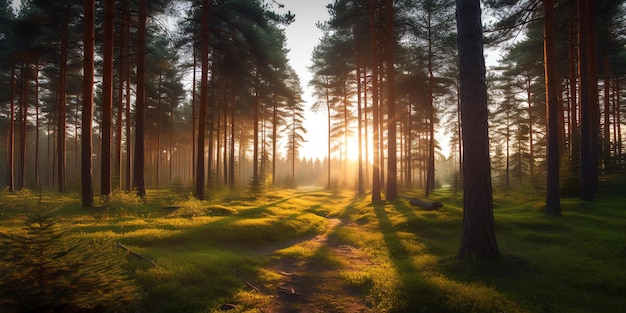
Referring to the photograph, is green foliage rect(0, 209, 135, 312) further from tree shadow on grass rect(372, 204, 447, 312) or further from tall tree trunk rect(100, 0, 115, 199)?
tall tree trunk rect(100, 0, 115, 199)

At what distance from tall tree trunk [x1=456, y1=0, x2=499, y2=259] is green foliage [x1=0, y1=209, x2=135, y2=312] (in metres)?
6.85

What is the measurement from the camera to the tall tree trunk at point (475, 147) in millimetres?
6684

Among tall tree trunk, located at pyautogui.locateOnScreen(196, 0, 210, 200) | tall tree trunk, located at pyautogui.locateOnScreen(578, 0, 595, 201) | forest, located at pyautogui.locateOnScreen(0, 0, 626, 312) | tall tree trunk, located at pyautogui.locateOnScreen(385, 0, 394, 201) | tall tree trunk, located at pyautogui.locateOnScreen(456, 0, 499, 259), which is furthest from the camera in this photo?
tall tree trunk, located at pyautogui.locateOnScreen(385, 0, 394, 201)

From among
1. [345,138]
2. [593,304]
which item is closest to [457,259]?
[593,304]

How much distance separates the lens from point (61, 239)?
400cm

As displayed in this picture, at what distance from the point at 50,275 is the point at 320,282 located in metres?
4.68

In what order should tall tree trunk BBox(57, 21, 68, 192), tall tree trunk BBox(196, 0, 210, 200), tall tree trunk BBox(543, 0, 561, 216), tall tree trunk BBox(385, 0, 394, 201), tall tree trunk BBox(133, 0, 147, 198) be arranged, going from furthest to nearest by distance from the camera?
1. tall tree trunk BBox(57, 21, 68, 192)
2. tall tree trunk BBox(385, 0, 394, 201)
3. tall tree trunk BBox(196, 0, 210, 200)
4. tall tree trunk BBox(133, 0, 147, 198)
5. tall tree trunk BBox(543, 0, 561, 216)

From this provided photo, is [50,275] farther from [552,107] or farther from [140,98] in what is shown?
[552,107]

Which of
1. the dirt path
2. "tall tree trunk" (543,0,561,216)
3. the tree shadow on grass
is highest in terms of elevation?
"tall tree trunk" (543,0,561,216)

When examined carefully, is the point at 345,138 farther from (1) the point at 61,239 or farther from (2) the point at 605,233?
(1) the point at 61,239

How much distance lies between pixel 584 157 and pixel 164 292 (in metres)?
19.4

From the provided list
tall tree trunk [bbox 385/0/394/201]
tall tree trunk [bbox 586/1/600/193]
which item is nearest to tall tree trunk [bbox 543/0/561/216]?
tall tree trunk [bbox 586/1/600/193]

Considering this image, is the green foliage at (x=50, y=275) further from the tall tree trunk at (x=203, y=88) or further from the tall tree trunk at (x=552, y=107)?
the tall tree trunk at (x=552, y=107)

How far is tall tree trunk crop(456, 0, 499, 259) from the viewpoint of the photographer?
6.68 m
